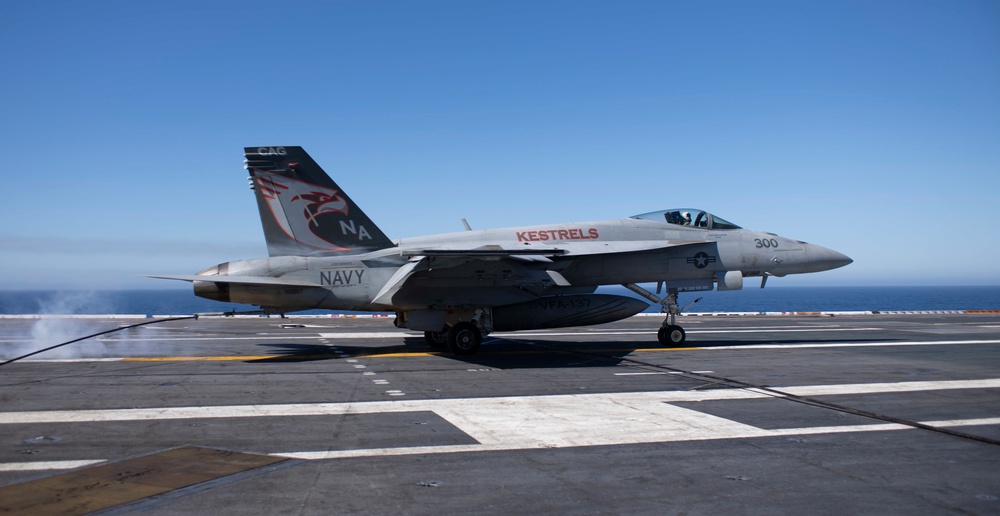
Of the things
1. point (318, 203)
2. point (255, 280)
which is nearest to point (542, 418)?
point (255, 280)

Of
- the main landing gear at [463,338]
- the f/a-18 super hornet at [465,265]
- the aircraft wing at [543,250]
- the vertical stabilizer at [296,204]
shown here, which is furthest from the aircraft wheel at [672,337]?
the vertical stabilizer at [296,204]

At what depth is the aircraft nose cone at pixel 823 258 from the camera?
19484mm

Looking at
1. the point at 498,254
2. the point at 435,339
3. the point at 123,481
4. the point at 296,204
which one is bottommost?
the point at 123,481

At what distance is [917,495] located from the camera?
20.2 feet

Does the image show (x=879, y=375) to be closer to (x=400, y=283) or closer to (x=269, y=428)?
(x=400, y=283)

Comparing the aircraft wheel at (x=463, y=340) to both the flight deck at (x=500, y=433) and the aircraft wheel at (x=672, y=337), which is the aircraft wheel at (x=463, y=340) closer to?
the flight deck at (x=500, y=433)

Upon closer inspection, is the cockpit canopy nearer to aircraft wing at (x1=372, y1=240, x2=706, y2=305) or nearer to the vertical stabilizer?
aircraft wing at (x1=372, y1=240, x2=706, y2=305)

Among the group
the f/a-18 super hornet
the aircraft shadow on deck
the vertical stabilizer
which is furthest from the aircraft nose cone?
the vertical stabilizer

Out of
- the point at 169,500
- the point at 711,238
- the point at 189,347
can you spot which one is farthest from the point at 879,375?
the point at 189,347

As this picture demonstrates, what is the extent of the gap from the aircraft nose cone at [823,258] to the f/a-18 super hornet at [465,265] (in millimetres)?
531

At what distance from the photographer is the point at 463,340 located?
17359 millimetres

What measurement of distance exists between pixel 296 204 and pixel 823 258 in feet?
48.6

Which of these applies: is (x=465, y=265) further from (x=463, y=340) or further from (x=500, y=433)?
(x=500, y=433)

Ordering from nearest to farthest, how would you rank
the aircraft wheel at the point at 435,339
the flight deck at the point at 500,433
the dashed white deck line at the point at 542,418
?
1. the flight deck at the point at 500,433
2. the dashed white deck line at the point at 542,418
3. the aircraft wheel at the point at 435,339
